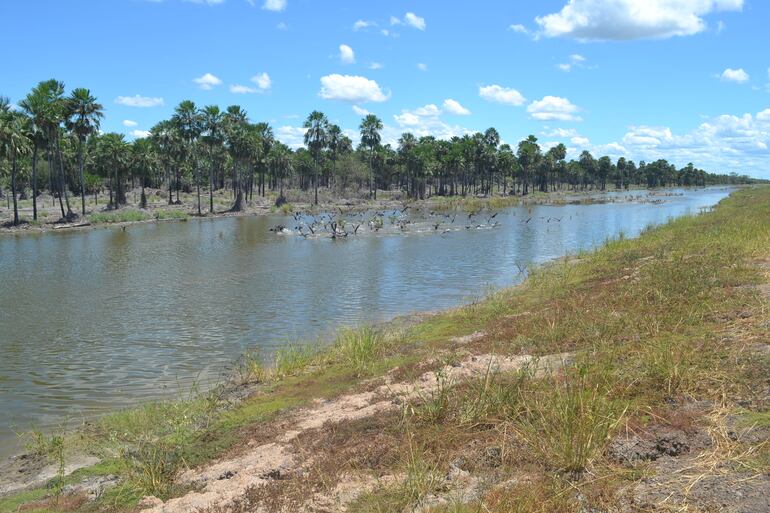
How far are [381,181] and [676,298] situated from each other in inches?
5182

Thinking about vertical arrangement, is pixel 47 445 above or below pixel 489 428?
below

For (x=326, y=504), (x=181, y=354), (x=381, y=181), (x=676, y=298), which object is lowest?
(x=181, y=354)

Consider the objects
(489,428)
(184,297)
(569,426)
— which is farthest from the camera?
(184,297)

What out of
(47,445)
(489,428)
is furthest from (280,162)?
(489,428)

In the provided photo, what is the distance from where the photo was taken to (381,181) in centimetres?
14150

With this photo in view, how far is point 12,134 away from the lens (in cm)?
5356

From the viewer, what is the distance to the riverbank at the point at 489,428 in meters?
5.24

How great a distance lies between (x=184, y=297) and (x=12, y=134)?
43.6 metres

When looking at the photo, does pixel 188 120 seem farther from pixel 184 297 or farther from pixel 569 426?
pixel 569 426

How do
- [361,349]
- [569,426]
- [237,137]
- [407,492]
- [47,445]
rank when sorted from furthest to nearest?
[237,137] → [361,349] → [47,445] → [569,426] → [407,492]

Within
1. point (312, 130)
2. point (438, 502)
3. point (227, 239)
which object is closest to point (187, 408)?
point (438, 502)

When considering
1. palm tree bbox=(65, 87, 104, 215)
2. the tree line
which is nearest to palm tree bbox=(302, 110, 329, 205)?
the tree line

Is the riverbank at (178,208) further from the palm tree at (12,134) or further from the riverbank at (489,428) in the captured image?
the riverbank at (489,428)

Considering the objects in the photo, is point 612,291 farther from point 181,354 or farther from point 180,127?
point 180,127
